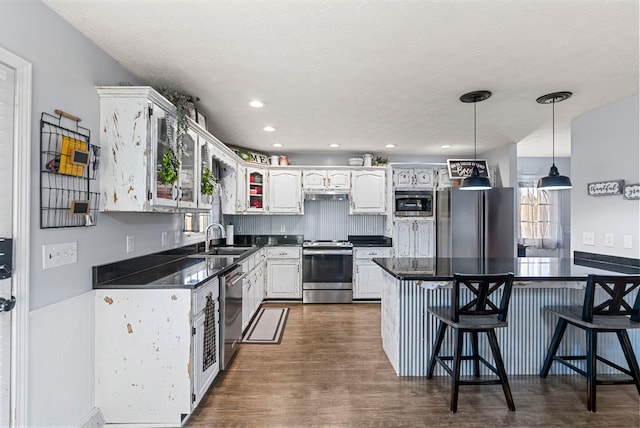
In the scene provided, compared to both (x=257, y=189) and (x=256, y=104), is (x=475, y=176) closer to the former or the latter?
(x=256, y=104)

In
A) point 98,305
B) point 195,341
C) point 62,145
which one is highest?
point 62,145

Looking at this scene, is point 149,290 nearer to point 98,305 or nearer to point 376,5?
point 98,305

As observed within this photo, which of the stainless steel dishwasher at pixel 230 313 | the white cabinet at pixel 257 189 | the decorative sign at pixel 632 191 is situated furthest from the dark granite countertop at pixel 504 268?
the white cabinet at pixel 257 189

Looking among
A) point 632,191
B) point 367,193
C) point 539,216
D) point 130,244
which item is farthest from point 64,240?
point 539,216

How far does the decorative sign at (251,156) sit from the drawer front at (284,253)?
1.37 m

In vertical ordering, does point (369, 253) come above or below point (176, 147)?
below

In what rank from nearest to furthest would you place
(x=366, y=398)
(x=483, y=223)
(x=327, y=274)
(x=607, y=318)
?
(x=607, y=318)
(x=366, y=398)
(x=483, y=223)
(x=327, y=274)

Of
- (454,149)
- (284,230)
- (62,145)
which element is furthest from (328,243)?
(62,145)

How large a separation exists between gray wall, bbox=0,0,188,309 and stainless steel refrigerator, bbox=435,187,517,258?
412cm

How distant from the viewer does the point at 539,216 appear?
20.0ft

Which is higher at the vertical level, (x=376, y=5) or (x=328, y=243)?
(x=376, y=5)

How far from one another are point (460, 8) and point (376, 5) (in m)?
0.43

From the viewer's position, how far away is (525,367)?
283 centimetres

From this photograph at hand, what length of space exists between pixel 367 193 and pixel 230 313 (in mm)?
3067
